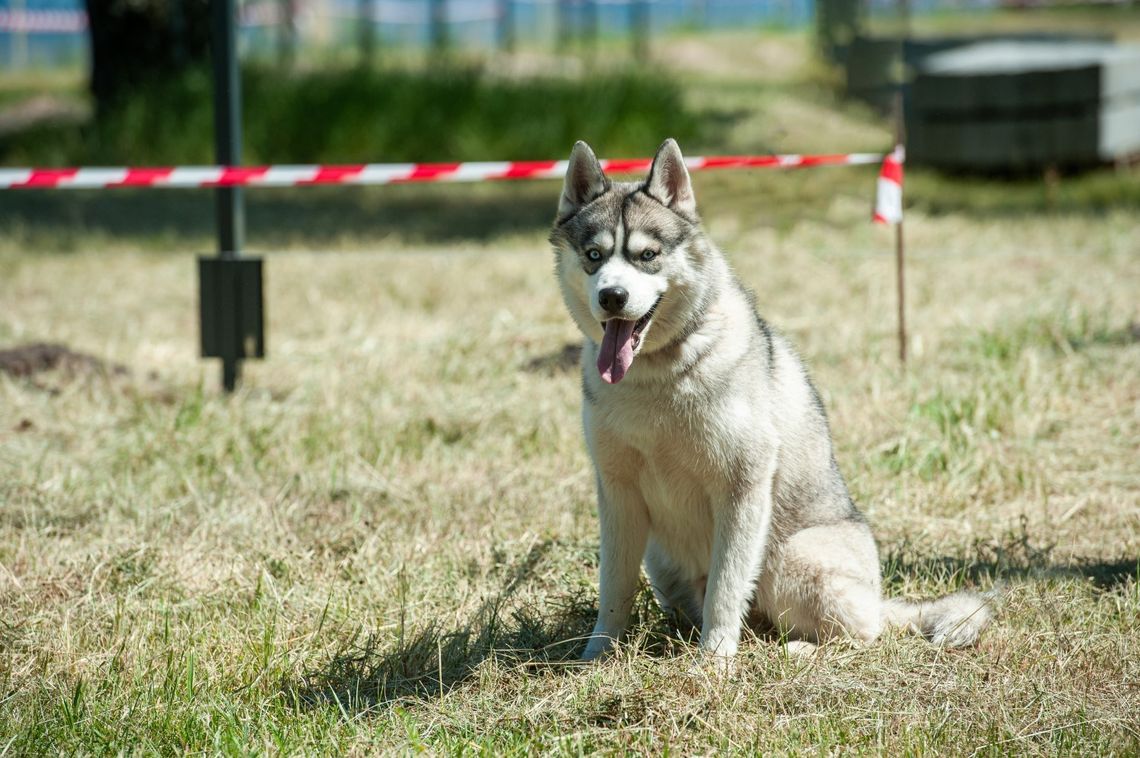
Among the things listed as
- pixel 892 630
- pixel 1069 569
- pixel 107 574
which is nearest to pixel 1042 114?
pixel 1069 569

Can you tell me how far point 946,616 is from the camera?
3676mm

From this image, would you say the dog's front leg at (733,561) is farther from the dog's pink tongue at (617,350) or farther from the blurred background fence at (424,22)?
the blurred background fence at (424,22)

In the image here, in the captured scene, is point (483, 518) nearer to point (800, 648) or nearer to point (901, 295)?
point (800, 648)

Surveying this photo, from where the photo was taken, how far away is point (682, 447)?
3.48 metres

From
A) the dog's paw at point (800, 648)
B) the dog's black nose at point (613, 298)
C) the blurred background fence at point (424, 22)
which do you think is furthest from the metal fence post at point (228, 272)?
the blurred background fence at point (424, 22)

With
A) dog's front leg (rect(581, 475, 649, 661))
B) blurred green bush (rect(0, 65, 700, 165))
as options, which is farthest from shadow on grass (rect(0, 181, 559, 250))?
dog's front leg (rect(581, 475, 649, 661))

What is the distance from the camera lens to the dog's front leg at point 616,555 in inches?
144

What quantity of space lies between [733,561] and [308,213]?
378 inches

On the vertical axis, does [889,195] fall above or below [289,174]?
below

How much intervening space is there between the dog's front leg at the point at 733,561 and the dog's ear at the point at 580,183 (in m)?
0.97

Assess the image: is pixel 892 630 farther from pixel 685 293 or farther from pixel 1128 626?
pixel 685 293

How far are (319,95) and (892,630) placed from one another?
11.6m

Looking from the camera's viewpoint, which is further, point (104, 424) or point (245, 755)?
point (104, 424)

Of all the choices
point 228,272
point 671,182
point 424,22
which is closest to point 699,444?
point 671,182
